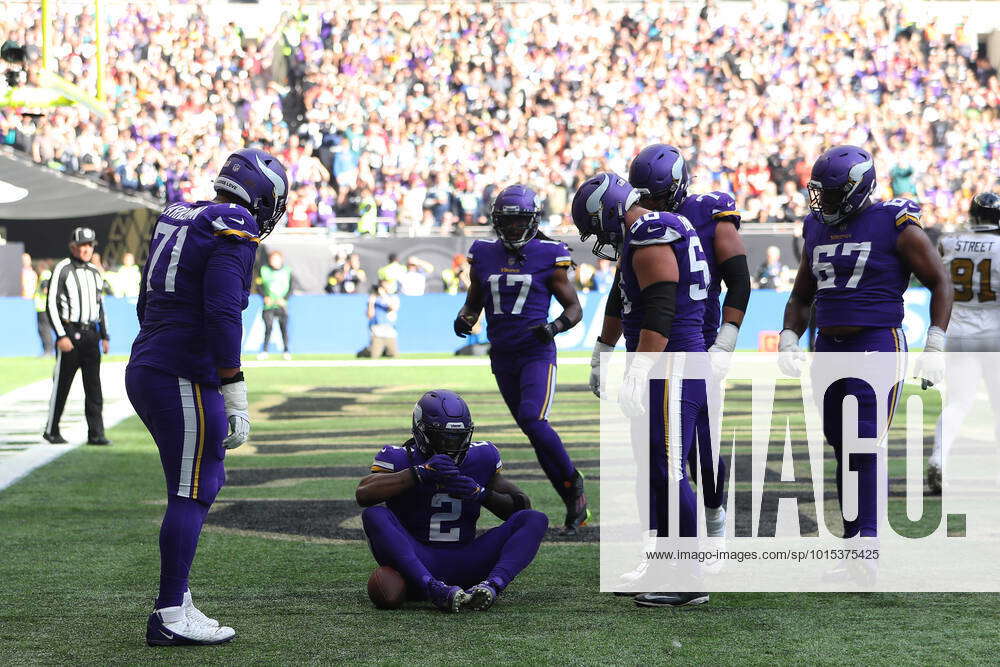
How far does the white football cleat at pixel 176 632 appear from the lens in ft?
16.0

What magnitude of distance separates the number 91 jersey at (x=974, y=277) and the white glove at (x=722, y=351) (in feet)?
9.69

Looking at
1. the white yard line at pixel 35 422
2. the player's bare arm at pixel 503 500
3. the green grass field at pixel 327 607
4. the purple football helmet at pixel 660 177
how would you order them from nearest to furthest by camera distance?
the green grass field at pixel 327 607 < the player's bare arm at pixel 503 500 < the purple football helmet at pixel 660 177 < the white yard line at pixel 35 422

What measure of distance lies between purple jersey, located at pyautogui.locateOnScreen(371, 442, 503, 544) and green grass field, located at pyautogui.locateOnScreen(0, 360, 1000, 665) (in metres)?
0.32

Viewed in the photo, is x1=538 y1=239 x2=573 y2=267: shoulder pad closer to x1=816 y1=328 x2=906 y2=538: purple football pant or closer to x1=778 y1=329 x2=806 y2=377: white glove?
x1=778 y1=329 x2=806 y2=377: white glove

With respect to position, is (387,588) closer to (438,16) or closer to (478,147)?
(478,147)

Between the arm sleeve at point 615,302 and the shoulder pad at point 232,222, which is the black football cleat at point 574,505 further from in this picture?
the shoulder pad at point 232,222

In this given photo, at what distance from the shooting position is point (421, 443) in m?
5.47

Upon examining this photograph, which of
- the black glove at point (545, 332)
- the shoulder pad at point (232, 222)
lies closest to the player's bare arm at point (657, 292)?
the shoulder pad at point (232, 222)

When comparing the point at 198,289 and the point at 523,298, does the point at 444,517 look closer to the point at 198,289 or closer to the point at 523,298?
the point at 198,289

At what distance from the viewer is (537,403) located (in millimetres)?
7262

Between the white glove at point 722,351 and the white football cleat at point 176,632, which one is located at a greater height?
the white glove at point 722,351

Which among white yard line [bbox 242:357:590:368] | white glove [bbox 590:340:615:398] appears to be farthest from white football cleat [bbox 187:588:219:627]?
white yard line [bbox 242:357:590:368]

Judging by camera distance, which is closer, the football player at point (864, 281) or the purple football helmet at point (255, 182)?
the purple football helmet at point (255, 182)

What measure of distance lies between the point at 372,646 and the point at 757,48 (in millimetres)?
28061
